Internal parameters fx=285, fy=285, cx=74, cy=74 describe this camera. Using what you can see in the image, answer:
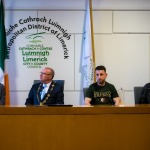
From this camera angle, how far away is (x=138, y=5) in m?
4.91

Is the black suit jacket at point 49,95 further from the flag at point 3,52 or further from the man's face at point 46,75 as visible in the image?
A: the flag at point 3,52

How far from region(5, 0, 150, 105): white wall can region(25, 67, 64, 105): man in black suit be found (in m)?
0.81

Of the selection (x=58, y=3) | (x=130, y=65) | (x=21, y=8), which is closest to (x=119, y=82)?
(x=130, y=65)

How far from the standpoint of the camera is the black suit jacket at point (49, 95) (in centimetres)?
398

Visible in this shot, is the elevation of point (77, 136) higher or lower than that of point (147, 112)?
lower

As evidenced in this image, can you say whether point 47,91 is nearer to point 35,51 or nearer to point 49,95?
point 49,95

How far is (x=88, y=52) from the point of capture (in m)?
4.61

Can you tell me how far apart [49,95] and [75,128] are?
192 cm

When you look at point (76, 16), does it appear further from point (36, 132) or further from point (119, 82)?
point (36, 132)

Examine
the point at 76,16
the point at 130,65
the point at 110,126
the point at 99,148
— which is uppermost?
the point at 76,16

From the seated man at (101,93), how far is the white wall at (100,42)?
103 centimetres

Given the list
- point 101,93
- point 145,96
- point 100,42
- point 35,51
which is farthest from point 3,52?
point 145,96

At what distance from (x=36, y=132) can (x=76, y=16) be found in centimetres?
316

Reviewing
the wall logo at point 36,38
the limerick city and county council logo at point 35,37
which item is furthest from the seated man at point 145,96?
the limerick city and county council logo at point 35,37
